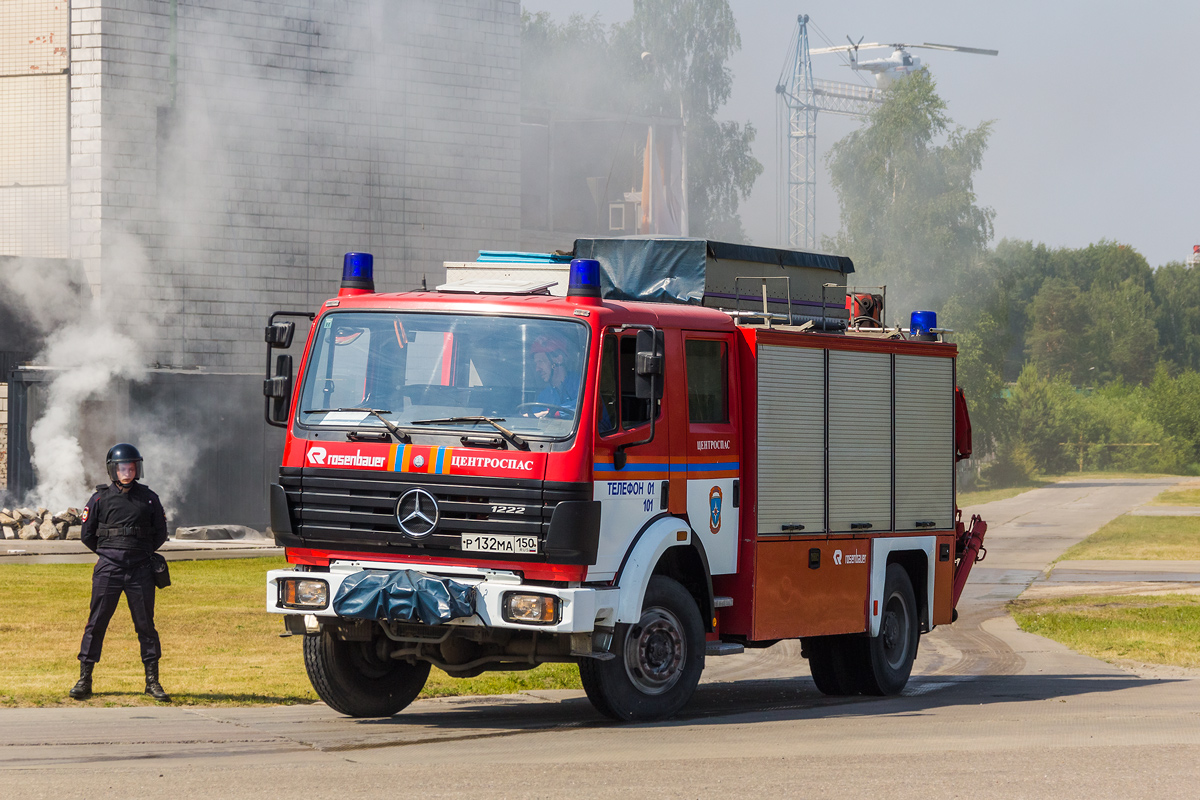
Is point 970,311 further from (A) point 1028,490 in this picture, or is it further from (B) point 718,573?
(B) point 718,573

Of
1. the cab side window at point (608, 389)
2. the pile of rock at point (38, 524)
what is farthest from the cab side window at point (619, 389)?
the pile of rock at point (38, 524)

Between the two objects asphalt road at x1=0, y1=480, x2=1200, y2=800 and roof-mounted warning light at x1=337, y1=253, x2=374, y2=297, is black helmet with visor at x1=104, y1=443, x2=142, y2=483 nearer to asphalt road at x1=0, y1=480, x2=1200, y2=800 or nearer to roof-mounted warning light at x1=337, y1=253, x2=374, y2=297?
asphalt road at x1=0, y1=480, x2=1200, y2=800

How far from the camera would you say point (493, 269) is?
11062mm

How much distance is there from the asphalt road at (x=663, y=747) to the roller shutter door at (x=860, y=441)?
59.2 inches

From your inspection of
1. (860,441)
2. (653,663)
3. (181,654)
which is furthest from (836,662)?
(181,654)

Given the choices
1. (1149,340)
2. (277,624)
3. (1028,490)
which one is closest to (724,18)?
(1028,490)

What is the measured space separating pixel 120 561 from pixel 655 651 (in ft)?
12.8

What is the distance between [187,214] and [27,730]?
20004 mm

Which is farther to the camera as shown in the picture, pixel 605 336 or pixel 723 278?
pixel 723 278

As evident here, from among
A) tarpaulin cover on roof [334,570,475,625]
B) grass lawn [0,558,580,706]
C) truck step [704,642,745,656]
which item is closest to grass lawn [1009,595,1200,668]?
grass lawn [0,558,580,706]

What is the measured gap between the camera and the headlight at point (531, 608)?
30.3 ft

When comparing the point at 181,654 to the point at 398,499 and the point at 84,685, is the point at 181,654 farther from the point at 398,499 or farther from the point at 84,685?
the point at 398,499

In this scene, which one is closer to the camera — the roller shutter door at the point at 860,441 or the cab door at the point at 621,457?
the cab door at the point at 621,457

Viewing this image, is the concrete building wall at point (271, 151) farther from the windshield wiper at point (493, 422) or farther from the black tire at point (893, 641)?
the windshield wiper at point (493, 422)
